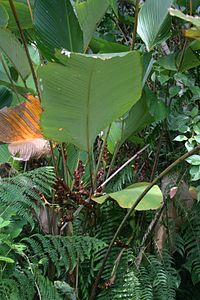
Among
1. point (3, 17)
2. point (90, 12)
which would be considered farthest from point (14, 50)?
point (90, 12)

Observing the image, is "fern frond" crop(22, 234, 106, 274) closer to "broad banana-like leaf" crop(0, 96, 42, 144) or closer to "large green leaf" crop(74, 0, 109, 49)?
"broad banana-like leaf" crop(0, 96, 42, 144)

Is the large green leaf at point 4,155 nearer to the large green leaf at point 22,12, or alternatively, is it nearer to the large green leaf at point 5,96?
the large green leaf at point 5,96

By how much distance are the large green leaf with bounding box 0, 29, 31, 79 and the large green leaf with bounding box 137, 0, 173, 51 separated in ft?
1.24

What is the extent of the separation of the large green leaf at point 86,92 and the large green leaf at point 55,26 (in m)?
0.33

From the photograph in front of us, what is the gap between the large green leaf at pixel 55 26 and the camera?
137 centimetres

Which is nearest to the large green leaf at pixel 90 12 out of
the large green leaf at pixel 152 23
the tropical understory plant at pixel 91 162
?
the tropical understory plant at pixel 91 162

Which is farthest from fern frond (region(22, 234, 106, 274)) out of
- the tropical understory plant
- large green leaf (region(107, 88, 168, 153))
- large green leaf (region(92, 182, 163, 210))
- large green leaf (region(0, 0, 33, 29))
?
large green leaf (region(0, 0, 33, 29))

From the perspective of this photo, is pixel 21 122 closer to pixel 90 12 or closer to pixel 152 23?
pixel 90 12

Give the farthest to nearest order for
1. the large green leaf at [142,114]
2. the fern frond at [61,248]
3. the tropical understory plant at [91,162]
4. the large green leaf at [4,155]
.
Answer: the large green leaf at [4,155] → the large green leaf at [142,114] → the fern frond at [61,248] → the tropical understory plant at [91,162]

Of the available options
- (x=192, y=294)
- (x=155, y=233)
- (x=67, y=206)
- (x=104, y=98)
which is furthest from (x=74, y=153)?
(x=192, y=294)

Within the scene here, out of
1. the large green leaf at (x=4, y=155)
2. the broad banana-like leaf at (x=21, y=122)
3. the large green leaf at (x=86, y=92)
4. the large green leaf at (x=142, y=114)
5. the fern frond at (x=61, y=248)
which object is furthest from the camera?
the large green leaf at (x=4, y=155)

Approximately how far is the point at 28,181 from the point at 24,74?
38 centimetres

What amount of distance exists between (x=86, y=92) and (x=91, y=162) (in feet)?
1.33

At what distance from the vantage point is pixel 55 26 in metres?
1.39
